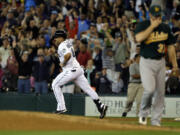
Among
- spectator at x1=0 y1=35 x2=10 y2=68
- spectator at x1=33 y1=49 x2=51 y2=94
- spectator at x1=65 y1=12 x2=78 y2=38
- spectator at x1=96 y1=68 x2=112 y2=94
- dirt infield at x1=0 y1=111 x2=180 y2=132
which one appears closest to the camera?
dirt infield at x1=0 y1=111 x2=180 y2=132

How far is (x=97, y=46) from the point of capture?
734 inches

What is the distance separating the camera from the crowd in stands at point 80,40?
18203mm

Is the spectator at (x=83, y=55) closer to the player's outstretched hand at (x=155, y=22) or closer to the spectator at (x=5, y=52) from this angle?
the spectator at (x=5, y=52)

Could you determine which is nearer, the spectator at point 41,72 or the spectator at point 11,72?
the spectator at point 41,72

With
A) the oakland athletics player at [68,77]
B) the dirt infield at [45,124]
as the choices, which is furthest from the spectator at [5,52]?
the dirt infield at [45,124]

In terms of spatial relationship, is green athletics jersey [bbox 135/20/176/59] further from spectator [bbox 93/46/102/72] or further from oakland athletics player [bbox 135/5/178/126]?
spectator [bbox 93/46/102/72]

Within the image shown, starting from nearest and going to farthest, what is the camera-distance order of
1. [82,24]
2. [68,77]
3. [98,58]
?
[68,77]
[98,58]
[82,24]

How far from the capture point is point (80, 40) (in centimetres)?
1869

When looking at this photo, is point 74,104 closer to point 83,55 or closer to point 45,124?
point 83,55

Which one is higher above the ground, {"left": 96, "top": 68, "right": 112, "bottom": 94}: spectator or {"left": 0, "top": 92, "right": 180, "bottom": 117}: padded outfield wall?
{"left": 96, "top": 68, "right": 112, "bottom": 94}: spectator

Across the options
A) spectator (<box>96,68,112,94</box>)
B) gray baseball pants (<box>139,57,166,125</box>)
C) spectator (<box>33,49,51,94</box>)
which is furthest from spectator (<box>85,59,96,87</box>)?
gray baseball pants (<box>139,57,166,125</box>)

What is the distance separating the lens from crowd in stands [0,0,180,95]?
18203mm

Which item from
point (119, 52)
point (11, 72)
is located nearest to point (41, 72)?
point (11, 72)

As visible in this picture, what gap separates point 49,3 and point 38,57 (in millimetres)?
5138
